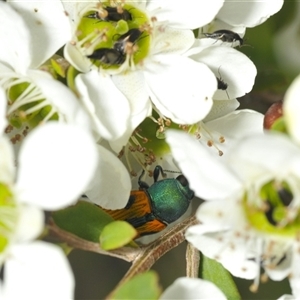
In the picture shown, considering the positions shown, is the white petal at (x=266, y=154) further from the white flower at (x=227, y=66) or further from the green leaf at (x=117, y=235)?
the white flower at (x=227, y=66)

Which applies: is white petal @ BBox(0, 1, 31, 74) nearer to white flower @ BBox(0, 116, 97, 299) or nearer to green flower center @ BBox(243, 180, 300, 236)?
white flower @ BBox(0, 116, 97, 299)

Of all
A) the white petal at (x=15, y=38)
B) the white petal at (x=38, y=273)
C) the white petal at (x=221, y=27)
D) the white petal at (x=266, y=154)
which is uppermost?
the white petal at (x=15, y=38)

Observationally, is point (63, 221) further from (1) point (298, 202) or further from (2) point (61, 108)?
(1) point (298, 202)

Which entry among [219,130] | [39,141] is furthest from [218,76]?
[39,141]

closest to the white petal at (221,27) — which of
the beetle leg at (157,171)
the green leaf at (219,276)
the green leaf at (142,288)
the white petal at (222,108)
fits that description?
the white petal at (222,108)

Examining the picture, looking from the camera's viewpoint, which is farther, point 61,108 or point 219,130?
point 219,130

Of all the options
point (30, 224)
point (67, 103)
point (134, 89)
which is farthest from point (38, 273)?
point (134, 89)

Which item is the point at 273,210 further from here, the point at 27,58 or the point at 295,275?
the point at 27,58
